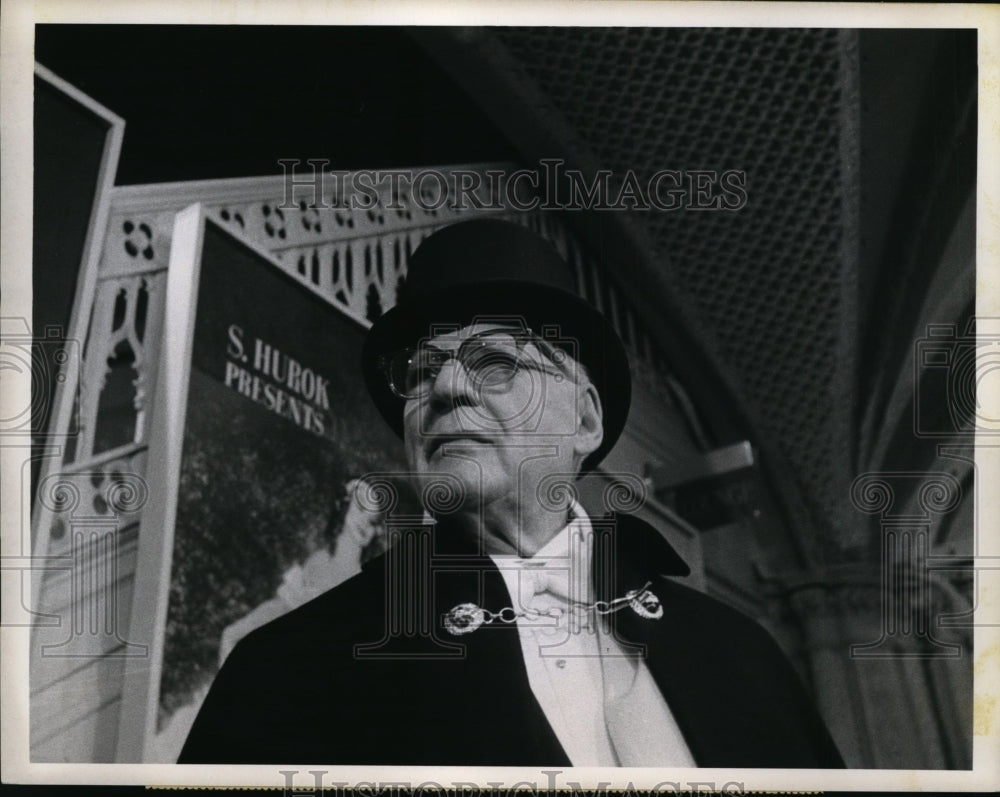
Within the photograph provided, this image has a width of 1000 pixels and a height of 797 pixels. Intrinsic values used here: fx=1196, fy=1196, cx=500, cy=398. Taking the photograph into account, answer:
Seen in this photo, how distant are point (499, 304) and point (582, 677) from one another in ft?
3.27

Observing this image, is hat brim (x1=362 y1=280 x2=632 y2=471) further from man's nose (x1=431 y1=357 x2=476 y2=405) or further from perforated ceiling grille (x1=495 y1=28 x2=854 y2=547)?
perforated ceiling grille (x1=495 y1=28 x2=854 y2=547)

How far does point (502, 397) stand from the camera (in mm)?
3160

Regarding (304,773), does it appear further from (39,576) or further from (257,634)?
(39,576)

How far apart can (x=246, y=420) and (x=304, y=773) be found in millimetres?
930

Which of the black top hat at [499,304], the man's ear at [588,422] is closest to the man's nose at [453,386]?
the black top hat at [499,304]

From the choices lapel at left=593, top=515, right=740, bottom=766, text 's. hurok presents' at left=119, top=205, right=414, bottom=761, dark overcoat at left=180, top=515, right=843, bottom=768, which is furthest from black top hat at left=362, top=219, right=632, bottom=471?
dark overcoat at left=180, top=515, right=843, bottom=768

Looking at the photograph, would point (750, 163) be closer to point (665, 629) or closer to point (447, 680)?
Answer: point (665, 629)

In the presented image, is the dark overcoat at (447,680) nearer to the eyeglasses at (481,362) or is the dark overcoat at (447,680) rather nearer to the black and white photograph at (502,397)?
the black and white photograph at (502,397)

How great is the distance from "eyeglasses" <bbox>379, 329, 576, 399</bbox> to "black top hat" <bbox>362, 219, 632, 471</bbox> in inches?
1.1

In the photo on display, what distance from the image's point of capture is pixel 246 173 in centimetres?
320

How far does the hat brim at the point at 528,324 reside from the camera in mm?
3156

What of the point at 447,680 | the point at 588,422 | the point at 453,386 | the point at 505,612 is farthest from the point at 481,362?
the point at 447,680

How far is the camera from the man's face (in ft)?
10.3

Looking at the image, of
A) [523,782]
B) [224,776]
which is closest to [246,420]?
[224,776]
